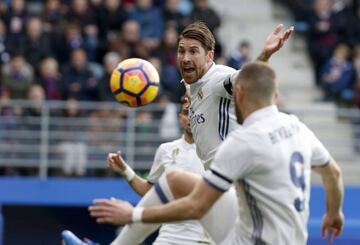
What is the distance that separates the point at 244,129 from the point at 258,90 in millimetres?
255

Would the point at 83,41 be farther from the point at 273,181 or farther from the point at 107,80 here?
the point at 273,181

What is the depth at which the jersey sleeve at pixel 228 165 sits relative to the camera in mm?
6863

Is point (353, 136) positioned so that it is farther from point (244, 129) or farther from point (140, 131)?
point (244, 129)

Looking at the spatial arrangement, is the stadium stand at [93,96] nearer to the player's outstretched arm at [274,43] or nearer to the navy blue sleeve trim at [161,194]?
the player's outstretched arm at [274,43]

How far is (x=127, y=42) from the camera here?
696 inches

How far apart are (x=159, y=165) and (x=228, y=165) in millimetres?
2776

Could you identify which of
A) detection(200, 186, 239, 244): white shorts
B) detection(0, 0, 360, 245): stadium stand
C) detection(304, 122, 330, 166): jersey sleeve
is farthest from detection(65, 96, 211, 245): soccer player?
detection(0, 0, 360, 245): stadium stand

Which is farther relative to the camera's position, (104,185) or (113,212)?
(104,185)

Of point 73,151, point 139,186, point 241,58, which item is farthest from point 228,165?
point 241,58

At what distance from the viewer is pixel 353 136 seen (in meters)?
17.5

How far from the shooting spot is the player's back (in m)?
6.96

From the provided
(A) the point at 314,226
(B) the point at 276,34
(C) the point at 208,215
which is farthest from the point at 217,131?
(A) the point at 314,226

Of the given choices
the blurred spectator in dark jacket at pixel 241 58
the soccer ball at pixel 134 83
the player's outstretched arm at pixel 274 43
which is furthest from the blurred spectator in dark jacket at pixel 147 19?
the player's outstretched arm at pixel 274 43

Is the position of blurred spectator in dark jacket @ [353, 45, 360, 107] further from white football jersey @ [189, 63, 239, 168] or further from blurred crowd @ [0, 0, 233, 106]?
white football jersey @ [189, 63, 239, 168]
